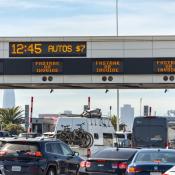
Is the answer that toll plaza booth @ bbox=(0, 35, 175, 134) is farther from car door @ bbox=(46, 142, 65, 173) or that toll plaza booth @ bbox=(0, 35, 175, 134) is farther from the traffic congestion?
car door @ bbox=(46, 142, 65, 173)

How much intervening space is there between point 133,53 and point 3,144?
13.9 meters

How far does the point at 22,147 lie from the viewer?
24000 mm

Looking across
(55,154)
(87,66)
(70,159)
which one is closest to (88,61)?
(87,66)

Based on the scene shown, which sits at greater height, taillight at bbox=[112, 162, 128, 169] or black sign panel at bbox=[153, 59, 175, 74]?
black sign panel at bbox=[153, 59, 175, 74]

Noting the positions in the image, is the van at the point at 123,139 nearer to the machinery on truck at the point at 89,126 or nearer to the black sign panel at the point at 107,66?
the machinery on truck at the point at 89,126

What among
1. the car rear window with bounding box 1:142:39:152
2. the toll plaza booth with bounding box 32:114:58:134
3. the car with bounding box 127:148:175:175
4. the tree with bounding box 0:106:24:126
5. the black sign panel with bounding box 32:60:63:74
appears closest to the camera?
the car with bounding box 127:148:175:175

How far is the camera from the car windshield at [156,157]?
795 inches

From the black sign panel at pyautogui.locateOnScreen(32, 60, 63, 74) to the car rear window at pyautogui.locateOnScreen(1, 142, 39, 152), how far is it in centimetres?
1319

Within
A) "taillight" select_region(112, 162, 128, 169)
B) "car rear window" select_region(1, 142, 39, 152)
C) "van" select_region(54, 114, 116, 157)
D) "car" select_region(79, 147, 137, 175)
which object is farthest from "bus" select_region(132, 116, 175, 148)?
"taillight" select_region(112, 162, 128, 169)

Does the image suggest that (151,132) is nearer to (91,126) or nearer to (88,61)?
(91,126)

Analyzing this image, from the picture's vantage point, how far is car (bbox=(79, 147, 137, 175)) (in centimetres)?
2222

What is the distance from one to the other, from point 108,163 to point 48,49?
1611 centimetres

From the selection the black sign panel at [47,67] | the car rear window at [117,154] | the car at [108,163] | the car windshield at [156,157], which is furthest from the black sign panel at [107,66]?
the car windshield at [156,157]

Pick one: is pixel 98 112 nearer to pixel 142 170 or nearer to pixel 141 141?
pixel 141 141
